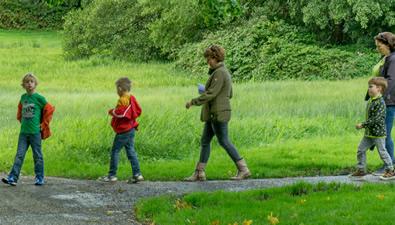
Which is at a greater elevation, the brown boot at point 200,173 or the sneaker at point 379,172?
the brown boot at point 200,173

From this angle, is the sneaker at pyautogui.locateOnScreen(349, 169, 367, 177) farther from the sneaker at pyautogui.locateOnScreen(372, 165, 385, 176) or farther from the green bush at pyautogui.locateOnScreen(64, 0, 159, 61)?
the green bush at pyautogui.locateOnScreen(64, 0, 159, 61)

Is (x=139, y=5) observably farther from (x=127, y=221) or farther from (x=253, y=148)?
(x=127, y=221)

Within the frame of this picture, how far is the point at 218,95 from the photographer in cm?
1025

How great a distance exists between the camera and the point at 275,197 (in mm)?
8578

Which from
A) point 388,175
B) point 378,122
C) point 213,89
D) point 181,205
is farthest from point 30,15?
point 181,205

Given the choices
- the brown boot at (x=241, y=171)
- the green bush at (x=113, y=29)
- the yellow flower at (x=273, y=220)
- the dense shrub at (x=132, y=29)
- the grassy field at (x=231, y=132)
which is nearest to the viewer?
the yellow flower at (x=273, y=220)

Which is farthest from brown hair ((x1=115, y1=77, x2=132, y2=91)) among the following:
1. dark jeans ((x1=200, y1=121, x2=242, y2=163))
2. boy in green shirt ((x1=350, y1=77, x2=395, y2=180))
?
boy in green shirt ((x1=350, y1=77, x2=395, y2=180))

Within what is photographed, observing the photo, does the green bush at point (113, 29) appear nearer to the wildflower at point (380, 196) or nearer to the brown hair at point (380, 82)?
the brown hair at point (380, 82)

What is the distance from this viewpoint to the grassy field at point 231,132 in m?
11.8

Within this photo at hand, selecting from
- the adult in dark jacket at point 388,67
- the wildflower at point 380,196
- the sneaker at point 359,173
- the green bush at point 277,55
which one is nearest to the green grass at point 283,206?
the wildflower at point 380,196

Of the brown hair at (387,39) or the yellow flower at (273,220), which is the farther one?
the brown hair at (387,39)

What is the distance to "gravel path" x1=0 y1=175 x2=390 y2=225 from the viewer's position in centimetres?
796

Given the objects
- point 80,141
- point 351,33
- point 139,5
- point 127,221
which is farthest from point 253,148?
point 139,5

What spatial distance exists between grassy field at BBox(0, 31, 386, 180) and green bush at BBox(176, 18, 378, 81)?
3225 mm
